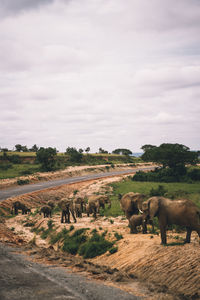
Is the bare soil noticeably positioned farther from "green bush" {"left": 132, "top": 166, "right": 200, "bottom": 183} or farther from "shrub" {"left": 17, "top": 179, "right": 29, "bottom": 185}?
"green bush" {"left": 132, "top": 166, "right": 200, "bottom": 183}

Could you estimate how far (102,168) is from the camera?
277 ft

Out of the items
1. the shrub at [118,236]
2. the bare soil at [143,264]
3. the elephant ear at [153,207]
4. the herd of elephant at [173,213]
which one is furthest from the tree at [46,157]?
the elephant ear at [153,207]

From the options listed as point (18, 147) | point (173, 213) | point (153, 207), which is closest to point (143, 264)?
point (173, 213)

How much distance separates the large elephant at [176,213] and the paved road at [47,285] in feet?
16.2

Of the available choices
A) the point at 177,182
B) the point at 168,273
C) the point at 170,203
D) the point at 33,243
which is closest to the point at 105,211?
the point at 33,243

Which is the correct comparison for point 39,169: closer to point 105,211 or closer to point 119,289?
point 105,211

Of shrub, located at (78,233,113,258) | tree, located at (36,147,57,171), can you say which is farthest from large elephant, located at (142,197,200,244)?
tree, located at (36,147,57,171)

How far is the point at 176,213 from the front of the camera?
14.8 m

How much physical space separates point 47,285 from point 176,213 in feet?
24.2

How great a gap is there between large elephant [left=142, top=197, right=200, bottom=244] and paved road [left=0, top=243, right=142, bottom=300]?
194 inches

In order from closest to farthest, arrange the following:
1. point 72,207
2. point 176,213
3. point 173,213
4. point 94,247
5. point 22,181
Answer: point 176,213 < point 173,213 < point 94,247 < point 72,207 < point 22,181

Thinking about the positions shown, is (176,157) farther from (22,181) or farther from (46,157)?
(22,181)

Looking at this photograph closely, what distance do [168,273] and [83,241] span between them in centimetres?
792

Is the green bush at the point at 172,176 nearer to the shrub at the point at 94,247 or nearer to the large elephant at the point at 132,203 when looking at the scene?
the large elephant at the point at 132,203
